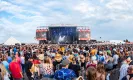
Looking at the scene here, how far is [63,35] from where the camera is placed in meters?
68.6

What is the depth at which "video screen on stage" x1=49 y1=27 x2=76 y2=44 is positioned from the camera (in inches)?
2687

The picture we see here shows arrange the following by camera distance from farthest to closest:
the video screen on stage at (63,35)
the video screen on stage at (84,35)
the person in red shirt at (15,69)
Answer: the video screen on stage at (63,35) → the video screen on stage at (84,35) → the person in red shirt at (15,69)

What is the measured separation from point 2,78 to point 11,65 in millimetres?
1846

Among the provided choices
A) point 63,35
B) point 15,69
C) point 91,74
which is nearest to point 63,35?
point 63,35

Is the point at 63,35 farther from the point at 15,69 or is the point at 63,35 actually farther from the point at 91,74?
the point at 91,74

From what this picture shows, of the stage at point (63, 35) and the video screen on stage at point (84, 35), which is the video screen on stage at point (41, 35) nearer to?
the stage at point (63, 35)

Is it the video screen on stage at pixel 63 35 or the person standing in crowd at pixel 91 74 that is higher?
the video screen on stage at pixel 63 35

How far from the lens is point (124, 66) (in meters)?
11.0

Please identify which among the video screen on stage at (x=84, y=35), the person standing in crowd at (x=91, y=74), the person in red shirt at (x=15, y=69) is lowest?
the person in red shirt at (x=15, y=69)

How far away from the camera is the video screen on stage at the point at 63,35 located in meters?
68.2

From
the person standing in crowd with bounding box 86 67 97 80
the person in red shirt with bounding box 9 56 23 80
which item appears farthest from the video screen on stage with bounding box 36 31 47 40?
the person standing in crowd with bounding box 86 67 97 80

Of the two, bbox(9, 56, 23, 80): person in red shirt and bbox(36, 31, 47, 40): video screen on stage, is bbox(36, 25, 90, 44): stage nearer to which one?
bbox(36, 31, 47, 40): video screen on stage

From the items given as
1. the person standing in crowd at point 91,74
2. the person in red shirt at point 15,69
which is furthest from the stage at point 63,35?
the person standing in crowd at point 91,74

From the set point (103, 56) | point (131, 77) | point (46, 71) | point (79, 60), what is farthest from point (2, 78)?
point (103, 56)
